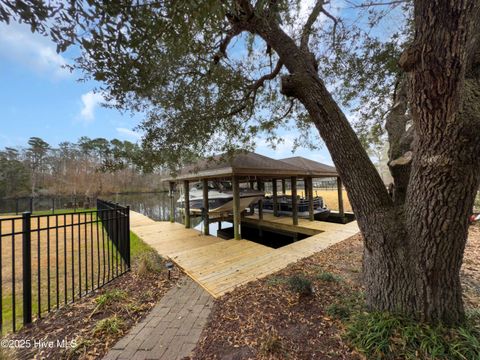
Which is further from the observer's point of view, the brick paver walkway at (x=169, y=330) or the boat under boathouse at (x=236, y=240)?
the boat under boathouse at (x=236, y=240)

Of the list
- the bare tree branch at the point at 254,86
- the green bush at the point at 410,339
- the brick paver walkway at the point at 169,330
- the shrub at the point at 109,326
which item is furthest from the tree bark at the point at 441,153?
the shrub at the point at 109,326

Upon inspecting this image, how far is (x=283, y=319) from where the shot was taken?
2.49 metres

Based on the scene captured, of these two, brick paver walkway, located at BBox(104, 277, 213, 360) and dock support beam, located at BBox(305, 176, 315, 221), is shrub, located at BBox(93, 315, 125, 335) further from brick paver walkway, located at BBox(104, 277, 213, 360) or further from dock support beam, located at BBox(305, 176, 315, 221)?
dock support beam, located at BBox(305, 176, 315, 221)

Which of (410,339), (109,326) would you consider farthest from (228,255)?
(410,339)

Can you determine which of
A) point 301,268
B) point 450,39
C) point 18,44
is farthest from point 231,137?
point 450,39

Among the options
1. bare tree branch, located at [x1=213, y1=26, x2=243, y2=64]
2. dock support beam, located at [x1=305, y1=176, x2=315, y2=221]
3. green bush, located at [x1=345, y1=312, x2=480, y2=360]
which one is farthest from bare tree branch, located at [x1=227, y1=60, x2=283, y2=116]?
dock support beam, located at [x1=305, y1=176, x2=315, y2=221]

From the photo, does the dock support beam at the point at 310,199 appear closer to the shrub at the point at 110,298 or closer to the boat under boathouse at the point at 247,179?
the boat under boathouse at the point at 247,179

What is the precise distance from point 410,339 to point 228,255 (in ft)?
12.6

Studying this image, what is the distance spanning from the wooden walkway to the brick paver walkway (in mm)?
404

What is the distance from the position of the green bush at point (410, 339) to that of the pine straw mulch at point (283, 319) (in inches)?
6.6

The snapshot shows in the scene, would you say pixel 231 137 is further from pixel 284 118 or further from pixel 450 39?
pixel 450 39

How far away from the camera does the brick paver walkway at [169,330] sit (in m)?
2.21

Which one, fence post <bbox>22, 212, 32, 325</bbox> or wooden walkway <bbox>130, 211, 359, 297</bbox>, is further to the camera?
wooden walkway <bbox>130, 211, 359, 297</bbox>

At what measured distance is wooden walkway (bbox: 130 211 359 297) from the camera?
13.1 feet
